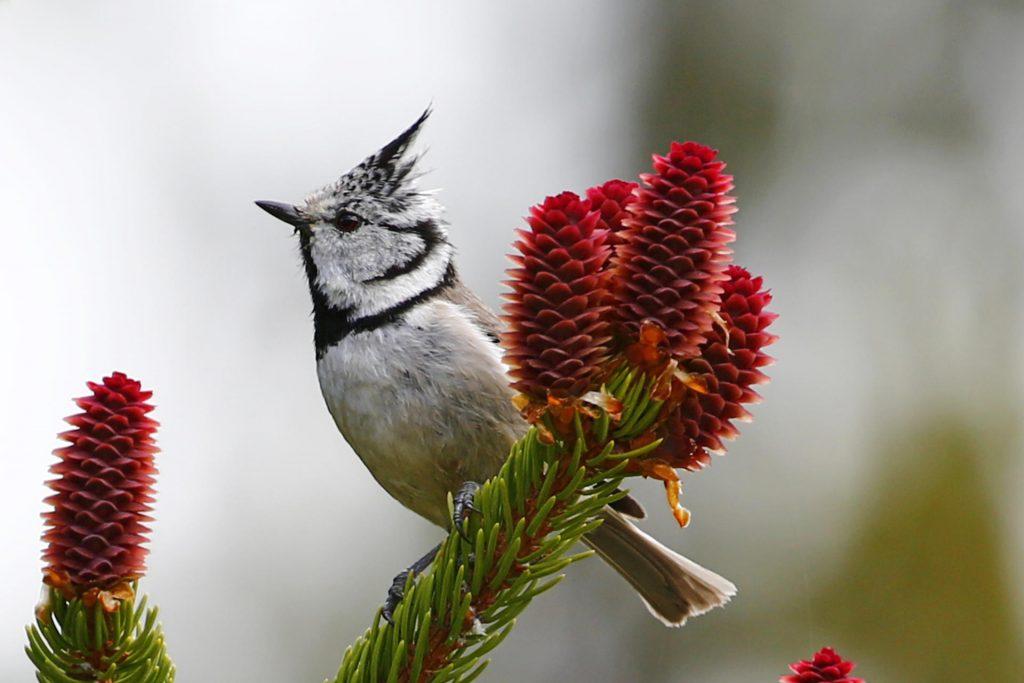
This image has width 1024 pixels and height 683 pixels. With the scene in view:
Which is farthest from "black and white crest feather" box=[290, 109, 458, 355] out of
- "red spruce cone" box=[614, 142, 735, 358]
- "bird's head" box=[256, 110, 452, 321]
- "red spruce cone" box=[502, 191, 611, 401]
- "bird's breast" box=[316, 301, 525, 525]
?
"red spruce cone" box=[614, 142, 735, 358]

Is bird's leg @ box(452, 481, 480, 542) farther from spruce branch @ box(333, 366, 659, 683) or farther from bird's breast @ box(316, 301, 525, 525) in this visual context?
bird's breast @ box(316, 301, 525, 525)

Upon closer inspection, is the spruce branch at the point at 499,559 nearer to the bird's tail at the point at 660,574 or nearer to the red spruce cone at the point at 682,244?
the red spruce cone at the point at 682,244

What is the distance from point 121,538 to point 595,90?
6.80m

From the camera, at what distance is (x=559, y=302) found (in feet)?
6.60

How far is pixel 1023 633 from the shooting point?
235 inches

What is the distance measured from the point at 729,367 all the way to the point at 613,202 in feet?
1.31

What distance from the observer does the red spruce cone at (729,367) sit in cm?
200

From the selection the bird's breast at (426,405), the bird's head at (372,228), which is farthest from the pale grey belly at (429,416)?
the bird's head at (372,228)

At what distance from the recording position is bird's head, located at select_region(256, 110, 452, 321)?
406 centimetres

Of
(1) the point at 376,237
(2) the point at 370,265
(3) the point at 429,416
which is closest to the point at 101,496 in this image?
(3) the point at 429,416

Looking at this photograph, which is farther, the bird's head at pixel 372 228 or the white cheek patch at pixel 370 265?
the bird's head at pixel 372 228

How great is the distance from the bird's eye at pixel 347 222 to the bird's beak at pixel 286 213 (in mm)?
116

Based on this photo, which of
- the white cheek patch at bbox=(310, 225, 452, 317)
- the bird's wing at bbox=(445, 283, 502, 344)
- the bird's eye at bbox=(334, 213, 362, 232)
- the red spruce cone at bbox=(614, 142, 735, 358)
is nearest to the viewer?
the red spruce cone at bbox=(614, 142, 735, 358)

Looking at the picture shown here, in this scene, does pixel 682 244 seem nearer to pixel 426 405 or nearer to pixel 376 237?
pixel 426 405
